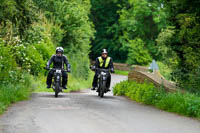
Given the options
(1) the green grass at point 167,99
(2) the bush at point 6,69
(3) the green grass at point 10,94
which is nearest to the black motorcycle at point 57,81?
(3) the green grass at point 10,94

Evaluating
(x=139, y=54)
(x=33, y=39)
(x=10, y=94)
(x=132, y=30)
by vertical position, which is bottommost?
(x=10, y=94)

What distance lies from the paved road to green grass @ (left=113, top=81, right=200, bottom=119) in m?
0.33

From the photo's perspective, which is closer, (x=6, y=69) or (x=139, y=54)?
(x=6, y=69)

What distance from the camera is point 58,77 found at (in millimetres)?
17000

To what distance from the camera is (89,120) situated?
34.2 ft

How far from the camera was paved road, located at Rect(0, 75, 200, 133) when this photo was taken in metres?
9.34

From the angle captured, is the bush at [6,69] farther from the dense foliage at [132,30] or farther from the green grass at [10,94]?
the dense foliage at [132,30]

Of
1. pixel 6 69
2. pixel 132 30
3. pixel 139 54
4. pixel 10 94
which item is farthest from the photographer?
pixel 132 30

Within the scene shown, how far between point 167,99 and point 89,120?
11.3 ft

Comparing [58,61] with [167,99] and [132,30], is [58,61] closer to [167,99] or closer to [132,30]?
[167,99]

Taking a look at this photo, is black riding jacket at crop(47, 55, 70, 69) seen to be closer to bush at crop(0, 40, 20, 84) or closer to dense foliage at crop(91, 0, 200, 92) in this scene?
bush at crop(0, 40, 20, 84)

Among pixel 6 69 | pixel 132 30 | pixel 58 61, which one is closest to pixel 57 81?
pixel 58 61

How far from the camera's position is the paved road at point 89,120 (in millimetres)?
9344

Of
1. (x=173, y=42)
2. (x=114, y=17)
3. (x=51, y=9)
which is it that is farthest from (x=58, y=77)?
(x=114, y=17)
